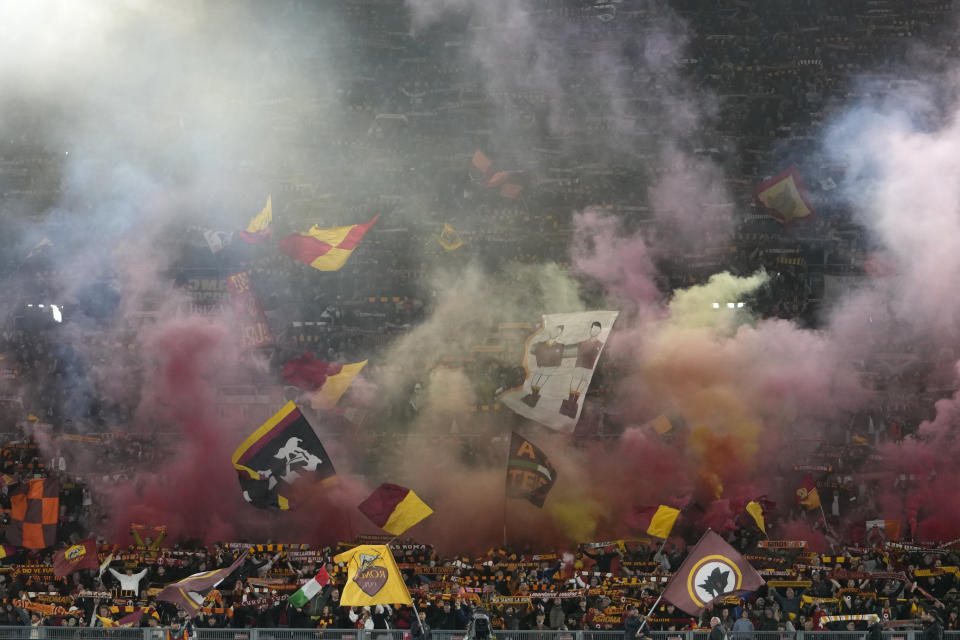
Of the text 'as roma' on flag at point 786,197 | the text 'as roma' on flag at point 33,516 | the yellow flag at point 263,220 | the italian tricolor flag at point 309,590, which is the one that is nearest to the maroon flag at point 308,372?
the yellow flag at point 263,220

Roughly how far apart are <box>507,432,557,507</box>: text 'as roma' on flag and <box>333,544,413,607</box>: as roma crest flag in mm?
5078

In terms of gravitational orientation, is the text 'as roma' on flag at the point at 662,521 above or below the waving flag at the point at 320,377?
below

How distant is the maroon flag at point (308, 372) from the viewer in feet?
67.1

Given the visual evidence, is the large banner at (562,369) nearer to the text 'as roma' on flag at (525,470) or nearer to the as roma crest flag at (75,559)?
the text 'as roma' on flag at (525,470)

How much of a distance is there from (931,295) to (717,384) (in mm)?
4389

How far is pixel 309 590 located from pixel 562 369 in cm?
813

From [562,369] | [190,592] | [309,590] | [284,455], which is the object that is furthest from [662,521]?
[190,592]

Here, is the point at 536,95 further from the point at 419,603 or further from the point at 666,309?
the point at 419,603

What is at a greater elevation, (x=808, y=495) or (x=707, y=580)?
(x=808, y=495)

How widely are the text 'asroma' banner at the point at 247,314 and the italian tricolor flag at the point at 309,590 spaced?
868cm

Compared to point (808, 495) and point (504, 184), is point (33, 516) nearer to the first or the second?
point (504, 184)

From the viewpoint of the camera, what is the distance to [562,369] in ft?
66.5

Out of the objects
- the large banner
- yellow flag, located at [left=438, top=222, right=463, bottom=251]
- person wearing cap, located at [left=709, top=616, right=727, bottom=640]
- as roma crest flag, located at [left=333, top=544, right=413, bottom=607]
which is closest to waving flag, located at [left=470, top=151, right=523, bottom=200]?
yellow flag, located at [left=438, top=222, right=463, bottom=251]

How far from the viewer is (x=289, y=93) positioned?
950 inches
